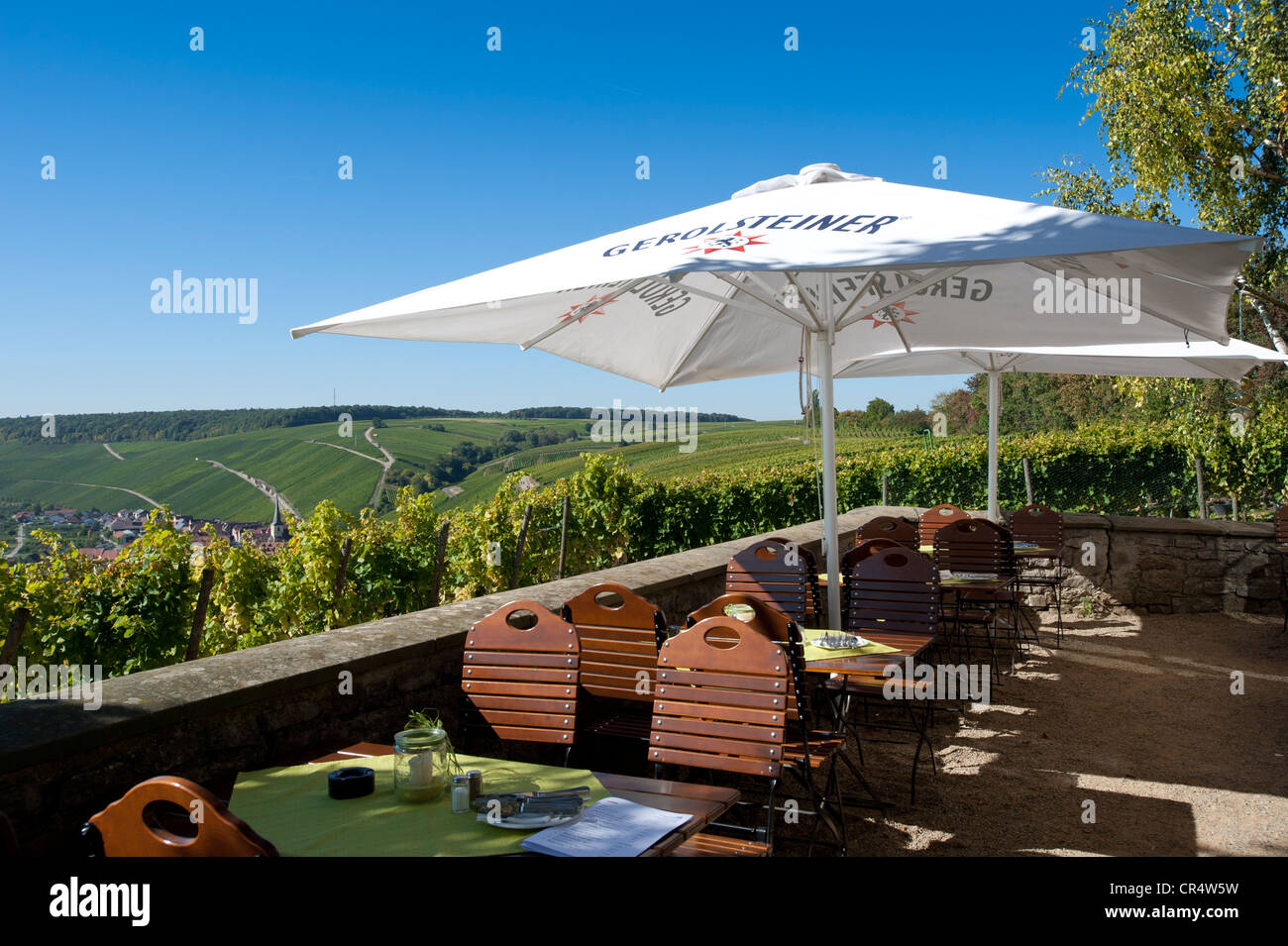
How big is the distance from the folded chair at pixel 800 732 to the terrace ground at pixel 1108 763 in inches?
10.6

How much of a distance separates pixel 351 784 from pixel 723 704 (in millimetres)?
1184

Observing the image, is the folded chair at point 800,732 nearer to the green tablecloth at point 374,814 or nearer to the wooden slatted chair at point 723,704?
the wooden slatted chair at point 723,704

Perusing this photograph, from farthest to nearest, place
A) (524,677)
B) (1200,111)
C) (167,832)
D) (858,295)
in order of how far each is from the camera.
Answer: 1. (1200,111)
2. (858,295)
3. (524,677)
4. (167,832)

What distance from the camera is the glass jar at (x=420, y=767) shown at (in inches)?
88.5

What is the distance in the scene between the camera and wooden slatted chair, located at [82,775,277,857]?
1.48 metres

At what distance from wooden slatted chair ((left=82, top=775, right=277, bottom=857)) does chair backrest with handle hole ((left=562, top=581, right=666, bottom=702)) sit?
2272 millimetres

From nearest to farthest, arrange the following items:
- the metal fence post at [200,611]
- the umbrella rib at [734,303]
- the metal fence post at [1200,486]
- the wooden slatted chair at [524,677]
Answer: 1. the wooden slatted chair at [524,677]
2. the umbrella rib at [734,303]
3. the metal fence post at [200,611]
4. the metal fence post at [1200,486]

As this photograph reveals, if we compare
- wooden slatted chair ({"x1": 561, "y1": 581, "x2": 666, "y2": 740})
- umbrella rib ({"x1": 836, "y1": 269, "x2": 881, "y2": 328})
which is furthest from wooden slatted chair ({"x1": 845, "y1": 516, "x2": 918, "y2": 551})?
wooden slatted chair ({"x1": 561, "y1": 581, "x2": 666, "y2": 740})

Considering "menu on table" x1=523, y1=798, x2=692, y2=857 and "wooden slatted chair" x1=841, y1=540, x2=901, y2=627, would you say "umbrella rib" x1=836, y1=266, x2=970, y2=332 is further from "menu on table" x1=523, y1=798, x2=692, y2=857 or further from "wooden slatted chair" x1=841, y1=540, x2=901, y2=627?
"menu on table" x1=523, y1=798, x2=692, y2=857

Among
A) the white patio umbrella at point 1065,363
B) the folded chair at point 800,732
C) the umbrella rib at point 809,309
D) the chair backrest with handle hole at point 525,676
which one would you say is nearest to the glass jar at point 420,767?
the chair backrest with handle hole at point 525,676

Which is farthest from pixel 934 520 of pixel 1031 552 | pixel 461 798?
pixel 461 798

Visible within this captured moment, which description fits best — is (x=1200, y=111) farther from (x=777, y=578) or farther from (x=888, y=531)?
(x=777, y=578)

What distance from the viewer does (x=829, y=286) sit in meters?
4.43
